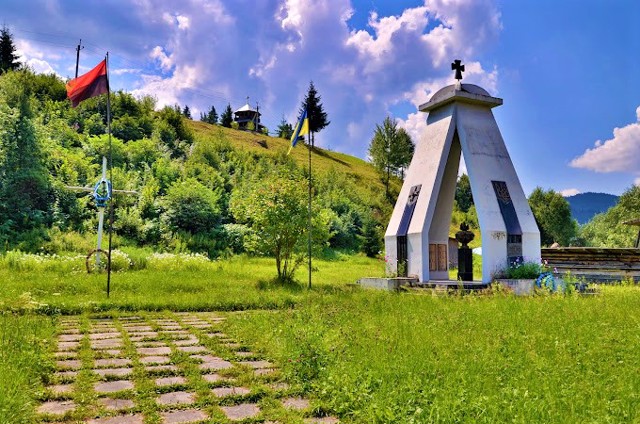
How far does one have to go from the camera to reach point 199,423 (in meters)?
3.21

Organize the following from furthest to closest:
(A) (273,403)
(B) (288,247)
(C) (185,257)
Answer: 1. (C) (185,257)
2. (B) (288,247)
3. (A) (273,403)

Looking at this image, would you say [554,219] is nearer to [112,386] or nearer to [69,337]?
[69,337]

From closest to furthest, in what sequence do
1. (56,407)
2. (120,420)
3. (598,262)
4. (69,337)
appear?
(120,420), (56,407), (69,337), (598,262)

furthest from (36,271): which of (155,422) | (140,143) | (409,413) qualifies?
(140,143)

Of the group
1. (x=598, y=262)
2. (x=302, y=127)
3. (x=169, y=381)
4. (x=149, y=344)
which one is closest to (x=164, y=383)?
(x=169, y=381)

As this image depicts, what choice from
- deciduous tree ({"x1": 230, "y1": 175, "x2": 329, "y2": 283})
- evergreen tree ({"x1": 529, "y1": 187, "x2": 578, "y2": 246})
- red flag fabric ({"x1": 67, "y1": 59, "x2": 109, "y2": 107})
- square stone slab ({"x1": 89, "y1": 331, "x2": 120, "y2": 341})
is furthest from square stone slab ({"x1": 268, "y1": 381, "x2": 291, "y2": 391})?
evergreen tree ({"x1": 529, "y1": 187, "x2": 578, "y2": 246})

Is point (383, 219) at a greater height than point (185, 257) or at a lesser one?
greater

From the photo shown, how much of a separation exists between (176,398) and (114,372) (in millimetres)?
947

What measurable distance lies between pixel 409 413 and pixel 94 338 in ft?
14.2

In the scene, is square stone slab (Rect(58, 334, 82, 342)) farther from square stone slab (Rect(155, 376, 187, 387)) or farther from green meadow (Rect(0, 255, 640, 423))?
square stone slab (Rect(155, 376, 187, 387))

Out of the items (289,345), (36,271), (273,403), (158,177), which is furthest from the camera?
(158,177)

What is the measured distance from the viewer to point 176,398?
3.73m

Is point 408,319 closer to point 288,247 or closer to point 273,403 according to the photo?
point 273,403

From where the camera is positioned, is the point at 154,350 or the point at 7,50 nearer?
the point at 154,350
